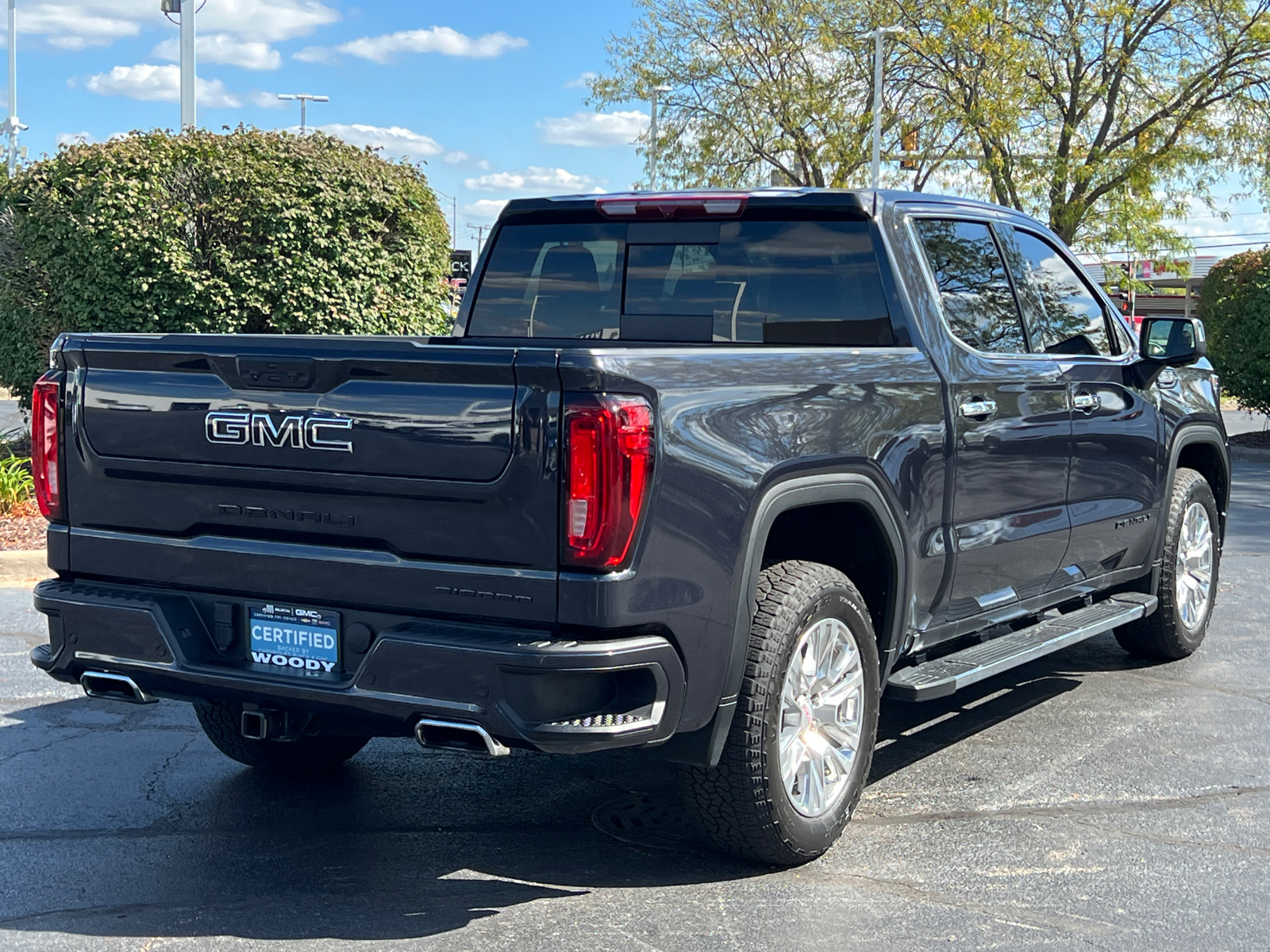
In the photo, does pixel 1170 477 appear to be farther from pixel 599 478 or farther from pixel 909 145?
pixel 909 145

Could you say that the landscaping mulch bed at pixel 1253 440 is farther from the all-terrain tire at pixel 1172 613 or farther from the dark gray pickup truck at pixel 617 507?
the dark gray pickup truck at pixel 617 507

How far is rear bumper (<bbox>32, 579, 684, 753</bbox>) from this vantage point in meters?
3.47

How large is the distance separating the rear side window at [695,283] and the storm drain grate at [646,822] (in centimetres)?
162

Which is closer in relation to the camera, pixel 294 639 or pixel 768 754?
pixel 294 639

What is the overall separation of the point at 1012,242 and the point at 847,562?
179 cm

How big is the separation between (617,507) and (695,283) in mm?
1898

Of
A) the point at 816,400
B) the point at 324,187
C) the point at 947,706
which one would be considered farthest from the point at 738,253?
the point at 324,187

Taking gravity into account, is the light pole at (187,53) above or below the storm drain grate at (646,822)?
above

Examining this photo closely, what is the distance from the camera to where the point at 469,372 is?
139 inches

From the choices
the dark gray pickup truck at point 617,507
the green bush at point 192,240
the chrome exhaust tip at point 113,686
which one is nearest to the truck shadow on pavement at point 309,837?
the dark gray pickup truck at point 617,507

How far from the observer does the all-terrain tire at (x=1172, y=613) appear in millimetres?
6578

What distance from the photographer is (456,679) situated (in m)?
3.54

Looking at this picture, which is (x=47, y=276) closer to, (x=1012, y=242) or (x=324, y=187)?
(x=324, y=187)

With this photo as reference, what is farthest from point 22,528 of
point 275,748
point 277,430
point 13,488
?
point 277,430
